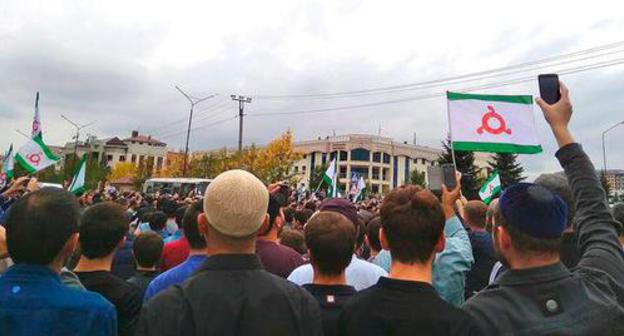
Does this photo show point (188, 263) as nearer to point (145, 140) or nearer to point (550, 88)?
point (550, 88)

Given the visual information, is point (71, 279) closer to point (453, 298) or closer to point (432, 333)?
point (432, 333)

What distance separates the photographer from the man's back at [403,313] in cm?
195

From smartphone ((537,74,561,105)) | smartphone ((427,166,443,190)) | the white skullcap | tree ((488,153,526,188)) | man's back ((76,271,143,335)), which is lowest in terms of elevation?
man's back ((76,271,143,335))

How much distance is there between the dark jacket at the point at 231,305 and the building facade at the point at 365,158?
9470cm

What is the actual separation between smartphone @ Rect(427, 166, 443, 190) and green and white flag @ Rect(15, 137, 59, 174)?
1051 centimetres

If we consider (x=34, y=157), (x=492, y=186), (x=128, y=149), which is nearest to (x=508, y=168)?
(x=492, y=186)

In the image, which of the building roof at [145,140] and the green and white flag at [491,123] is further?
the building roof at [145,140]

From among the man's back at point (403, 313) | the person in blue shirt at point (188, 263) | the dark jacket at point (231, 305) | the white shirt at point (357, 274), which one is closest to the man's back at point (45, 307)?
the dark jacket at point (231, 305)

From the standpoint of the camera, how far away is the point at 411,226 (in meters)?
2.23

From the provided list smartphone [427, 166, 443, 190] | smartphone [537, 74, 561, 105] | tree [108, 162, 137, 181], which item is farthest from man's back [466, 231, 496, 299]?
tree [108, 162, 137, 181]

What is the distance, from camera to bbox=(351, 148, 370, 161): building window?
99938mm

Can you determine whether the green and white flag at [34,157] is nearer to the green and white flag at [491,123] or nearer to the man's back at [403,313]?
the green and white flag at [491,123]

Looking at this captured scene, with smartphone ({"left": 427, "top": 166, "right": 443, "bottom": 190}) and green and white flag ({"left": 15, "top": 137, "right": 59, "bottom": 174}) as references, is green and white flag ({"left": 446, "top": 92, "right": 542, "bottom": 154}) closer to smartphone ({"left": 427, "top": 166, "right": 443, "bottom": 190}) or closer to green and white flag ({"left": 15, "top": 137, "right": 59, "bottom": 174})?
smartphone ({"left": 427, "top": 166, "right": 443, "bottom": 190})

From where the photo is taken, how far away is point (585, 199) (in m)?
2.30
